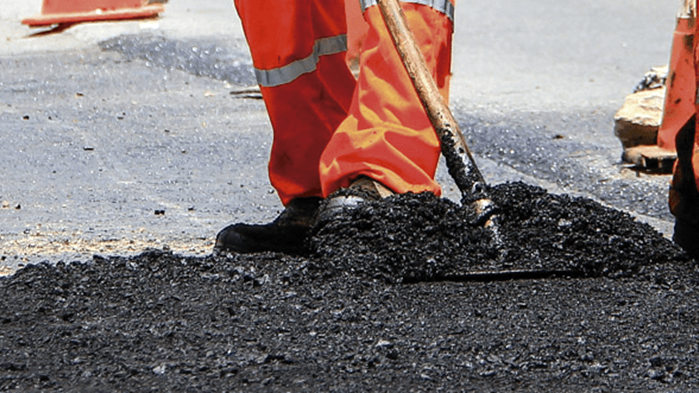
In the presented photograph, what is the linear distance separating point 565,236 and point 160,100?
9.44 ft

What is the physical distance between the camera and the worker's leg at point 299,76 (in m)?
2.49

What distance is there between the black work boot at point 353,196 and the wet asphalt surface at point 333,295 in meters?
0.05

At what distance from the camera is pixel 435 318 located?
6.10 feet

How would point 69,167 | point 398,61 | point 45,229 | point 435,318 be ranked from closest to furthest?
point 435,318 → point 398,61 → point 45,229 → point 69,167

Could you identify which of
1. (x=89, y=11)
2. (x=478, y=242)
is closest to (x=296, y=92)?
(x=478, y=242)

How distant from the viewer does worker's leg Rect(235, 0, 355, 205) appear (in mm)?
2494

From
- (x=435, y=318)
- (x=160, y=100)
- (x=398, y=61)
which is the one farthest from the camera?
(x=160, y=100)

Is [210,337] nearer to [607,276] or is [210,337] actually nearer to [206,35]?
[607,276]

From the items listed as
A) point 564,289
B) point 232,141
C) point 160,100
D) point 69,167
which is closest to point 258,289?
point 564,289

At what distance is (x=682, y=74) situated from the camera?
130 inches

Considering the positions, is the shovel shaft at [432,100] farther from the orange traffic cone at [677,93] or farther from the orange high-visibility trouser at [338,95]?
the orange traffic cone at [677,93]

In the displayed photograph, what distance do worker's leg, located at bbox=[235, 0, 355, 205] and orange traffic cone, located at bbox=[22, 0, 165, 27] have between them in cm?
413

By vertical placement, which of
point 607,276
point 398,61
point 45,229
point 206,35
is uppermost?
point 398,61

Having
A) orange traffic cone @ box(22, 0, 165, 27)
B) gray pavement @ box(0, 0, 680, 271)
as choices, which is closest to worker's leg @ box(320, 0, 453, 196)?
gray pavement @ box(0, 0, 680, 271)
